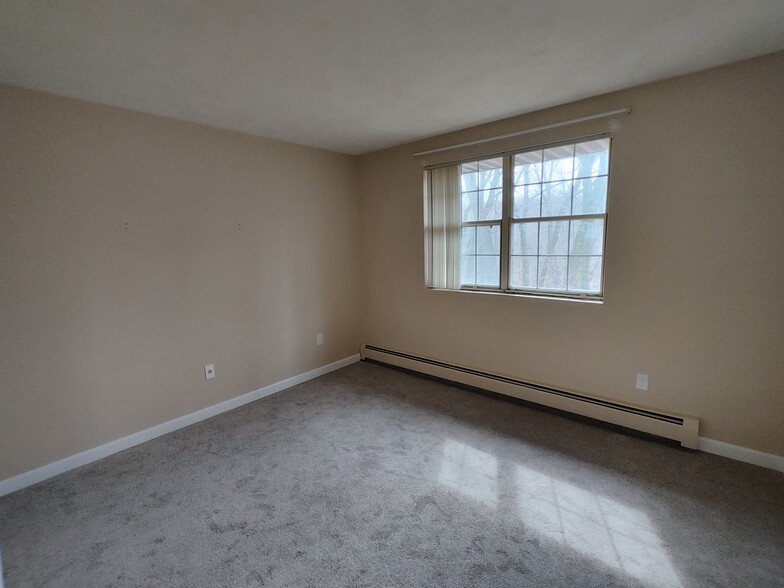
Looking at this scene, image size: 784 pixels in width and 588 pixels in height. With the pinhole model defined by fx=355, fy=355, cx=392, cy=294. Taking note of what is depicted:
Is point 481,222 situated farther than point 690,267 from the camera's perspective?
Yes

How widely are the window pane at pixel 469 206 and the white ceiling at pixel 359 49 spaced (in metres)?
0.89

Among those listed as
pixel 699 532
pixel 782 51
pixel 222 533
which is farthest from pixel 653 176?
pixel 222 533

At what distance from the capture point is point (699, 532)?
1.72m

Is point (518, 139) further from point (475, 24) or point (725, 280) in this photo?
point (725, 280)

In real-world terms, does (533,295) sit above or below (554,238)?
below

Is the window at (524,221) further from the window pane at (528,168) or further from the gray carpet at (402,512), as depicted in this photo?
the gray carpet at (402,512)

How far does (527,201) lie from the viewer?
9.95ft

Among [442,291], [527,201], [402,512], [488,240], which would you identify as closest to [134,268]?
[402,512]

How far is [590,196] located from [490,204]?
0.82m

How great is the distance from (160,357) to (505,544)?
2648 millimetres

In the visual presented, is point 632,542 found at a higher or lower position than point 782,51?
lower

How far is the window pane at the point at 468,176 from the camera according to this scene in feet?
10.9

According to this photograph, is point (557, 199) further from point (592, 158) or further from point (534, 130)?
point (534, 130)

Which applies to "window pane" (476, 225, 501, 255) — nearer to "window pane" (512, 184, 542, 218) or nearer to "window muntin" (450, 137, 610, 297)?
"window muntin" (450, 137, 610, 297)
